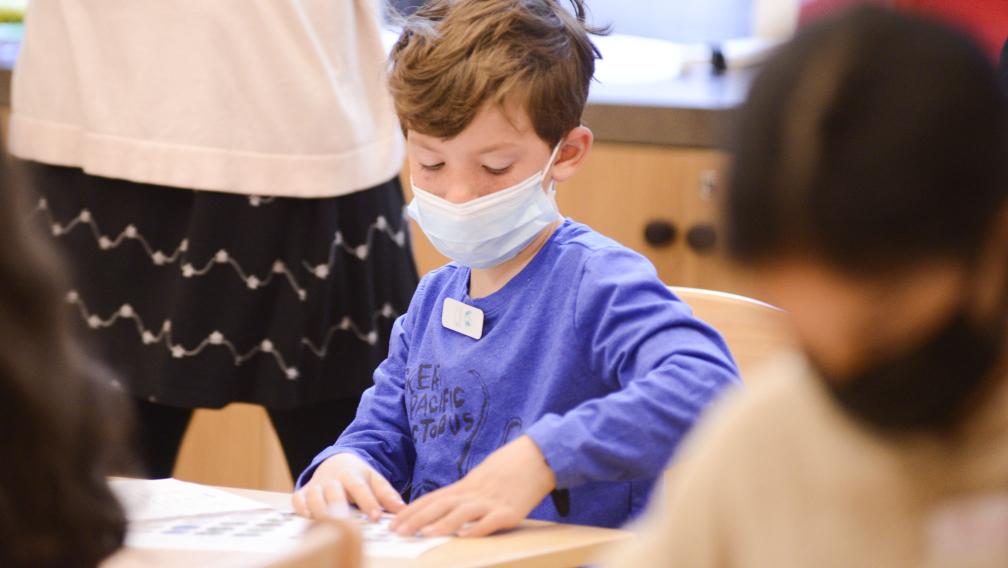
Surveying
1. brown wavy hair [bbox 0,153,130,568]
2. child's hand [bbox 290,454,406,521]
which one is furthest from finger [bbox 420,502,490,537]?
brown wavy hair [bbox 0,153,130,568]

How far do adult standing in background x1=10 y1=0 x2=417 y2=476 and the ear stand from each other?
34cm

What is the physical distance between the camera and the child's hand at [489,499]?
42.3 inches

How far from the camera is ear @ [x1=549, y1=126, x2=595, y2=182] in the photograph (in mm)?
1398

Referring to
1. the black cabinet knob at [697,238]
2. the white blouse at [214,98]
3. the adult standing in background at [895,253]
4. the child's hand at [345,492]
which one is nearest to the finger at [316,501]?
the child's hand at [345,492]

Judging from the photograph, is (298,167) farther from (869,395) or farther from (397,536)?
(869,395)

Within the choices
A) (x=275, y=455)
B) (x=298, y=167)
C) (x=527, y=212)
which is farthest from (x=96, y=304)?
(x=275, y=455)

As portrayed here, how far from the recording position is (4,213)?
2.13 ft

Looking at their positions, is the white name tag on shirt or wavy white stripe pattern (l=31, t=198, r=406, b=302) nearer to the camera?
the white name tag on shirt

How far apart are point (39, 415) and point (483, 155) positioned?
29.0 inches

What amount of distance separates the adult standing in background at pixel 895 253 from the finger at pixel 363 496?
67 cm

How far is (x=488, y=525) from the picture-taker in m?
1.07

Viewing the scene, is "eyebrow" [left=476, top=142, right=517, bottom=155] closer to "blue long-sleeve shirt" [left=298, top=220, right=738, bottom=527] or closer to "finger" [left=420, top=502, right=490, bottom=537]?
"blue long-sleeve shirt" [left=298, top=220, right=738, bottom=527]

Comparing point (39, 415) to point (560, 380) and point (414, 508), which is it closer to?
point (414, 508)

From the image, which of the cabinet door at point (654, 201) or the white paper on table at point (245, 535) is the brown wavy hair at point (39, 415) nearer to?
the white paper on table at point (245, 535)
